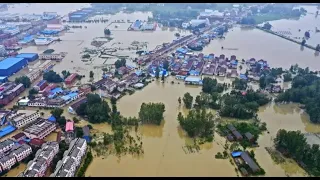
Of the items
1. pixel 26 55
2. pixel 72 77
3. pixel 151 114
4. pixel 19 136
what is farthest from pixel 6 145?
pixel 26 55

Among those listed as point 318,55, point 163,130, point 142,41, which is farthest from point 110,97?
point 318,55

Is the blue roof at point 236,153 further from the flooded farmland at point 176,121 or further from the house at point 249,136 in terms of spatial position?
the house at point 249,136

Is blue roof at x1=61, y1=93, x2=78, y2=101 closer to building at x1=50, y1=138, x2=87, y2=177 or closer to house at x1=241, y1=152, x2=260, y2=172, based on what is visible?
building at x1=50, y1=138, x2=87, y2=177

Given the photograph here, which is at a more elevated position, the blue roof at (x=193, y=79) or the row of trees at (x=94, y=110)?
the blue roof at (x=193, y=79)

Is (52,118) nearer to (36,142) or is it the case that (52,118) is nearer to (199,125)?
(36,142)

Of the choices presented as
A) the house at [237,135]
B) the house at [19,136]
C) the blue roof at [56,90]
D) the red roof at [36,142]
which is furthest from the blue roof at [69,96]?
the house at [237,135]

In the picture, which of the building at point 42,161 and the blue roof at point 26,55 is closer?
the building at point 42,161

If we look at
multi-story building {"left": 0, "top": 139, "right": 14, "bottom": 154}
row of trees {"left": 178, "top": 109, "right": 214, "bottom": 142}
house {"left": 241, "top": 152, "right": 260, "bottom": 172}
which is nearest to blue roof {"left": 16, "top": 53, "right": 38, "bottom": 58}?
multi-story building {"left": 0, "top": 139, "right": 14, "bottom": 154}
